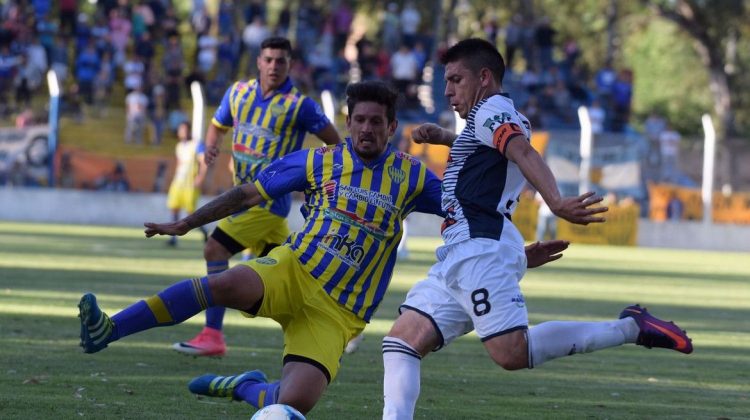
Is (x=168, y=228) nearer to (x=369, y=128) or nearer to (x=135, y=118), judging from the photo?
(x=369, y=128)

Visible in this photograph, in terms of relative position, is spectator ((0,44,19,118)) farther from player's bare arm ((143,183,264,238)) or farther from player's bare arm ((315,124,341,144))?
player's bare arm ((143,183,264,238))

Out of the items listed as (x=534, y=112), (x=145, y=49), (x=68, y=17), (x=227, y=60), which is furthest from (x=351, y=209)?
(x=68, y=17)

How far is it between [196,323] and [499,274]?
6.19 m

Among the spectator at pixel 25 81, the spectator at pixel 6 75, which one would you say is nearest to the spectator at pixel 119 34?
the spectator at pixel 25 81

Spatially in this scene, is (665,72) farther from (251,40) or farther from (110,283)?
(110,283)

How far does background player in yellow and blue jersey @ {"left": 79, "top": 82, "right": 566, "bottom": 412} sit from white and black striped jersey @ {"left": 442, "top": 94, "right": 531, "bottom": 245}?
1.39 ft

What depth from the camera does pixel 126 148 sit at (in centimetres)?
2897

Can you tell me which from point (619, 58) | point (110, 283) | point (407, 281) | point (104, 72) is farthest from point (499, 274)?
point (619, 58)

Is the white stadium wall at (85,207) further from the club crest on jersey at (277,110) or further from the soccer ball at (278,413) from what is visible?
the soccer ball at (278,413)

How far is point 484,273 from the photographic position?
6.17 m

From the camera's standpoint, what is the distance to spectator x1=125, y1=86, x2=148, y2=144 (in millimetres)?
29172

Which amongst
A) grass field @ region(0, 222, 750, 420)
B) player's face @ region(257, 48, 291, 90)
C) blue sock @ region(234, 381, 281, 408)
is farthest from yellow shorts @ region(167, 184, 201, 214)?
blue sock @ region(234, 381, 281, 408)

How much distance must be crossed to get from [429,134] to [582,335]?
4.69ft

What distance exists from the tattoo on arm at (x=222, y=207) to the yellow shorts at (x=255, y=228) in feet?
10.5
